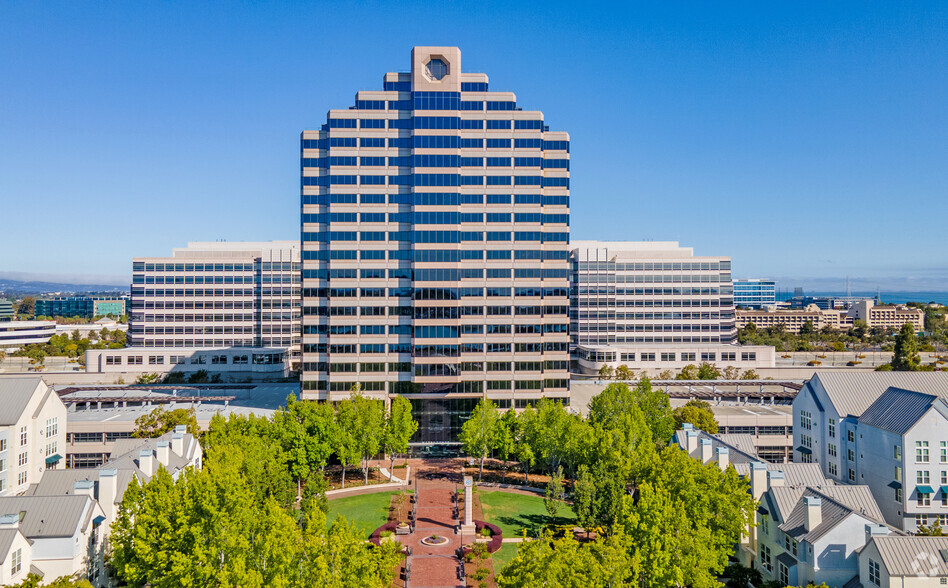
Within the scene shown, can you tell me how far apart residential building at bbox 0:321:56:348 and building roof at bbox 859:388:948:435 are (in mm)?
220056

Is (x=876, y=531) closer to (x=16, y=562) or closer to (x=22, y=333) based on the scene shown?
(x=16, y=562)

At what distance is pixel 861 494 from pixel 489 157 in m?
62.6

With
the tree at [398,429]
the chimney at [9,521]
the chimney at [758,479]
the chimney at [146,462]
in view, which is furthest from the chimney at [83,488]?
the chimney at [758,479]

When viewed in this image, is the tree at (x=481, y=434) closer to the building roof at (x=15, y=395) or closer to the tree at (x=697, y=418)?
the tree at (x=697, y=418)

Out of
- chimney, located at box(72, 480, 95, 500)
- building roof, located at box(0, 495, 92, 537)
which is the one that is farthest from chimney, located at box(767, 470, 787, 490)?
chimney, located at box(72, 480, 95, 500)

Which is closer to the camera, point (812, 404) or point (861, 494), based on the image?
point (861, 494)

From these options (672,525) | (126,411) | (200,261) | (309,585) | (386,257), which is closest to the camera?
(309,585)

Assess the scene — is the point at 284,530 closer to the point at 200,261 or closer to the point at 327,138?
the point at 327,138

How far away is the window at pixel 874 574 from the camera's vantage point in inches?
1449

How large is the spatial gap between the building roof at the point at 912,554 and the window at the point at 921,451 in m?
19.0

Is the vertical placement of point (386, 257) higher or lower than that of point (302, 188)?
lower

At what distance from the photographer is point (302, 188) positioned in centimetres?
9025

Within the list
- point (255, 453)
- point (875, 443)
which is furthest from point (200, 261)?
point (875, 443)

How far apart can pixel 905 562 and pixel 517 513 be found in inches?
1386
